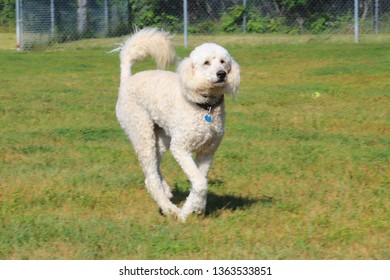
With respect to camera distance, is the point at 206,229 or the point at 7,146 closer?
the point at 206,229

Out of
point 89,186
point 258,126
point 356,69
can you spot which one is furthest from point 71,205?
point 356,69

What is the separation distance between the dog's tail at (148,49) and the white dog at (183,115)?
439mm

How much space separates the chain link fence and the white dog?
19.1 metres

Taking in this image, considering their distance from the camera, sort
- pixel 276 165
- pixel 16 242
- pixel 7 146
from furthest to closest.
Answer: pixel 7 146 → pixel 276 165 → pixel 16 242

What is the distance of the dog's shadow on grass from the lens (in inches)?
307

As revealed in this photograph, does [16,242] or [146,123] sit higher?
[146,123]

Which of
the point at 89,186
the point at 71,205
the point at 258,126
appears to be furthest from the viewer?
the point at 258,126

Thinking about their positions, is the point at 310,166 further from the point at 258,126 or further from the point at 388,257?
the point at 388,257

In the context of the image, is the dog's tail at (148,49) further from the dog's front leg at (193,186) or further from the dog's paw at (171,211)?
the dog's paw at (171,211)

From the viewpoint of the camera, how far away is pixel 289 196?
26.8 ft

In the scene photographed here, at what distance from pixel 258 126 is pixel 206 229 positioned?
5263 mm

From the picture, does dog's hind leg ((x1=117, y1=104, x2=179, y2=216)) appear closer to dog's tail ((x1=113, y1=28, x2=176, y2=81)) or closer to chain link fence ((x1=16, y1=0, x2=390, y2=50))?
dog's tail ((x1=113, y1=28, x2=176, y2=81))

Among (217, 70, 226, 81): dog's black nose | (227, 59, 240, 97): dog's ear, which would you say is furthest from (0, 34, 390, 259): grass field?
(217, 70, 226, 81): dog's black nose

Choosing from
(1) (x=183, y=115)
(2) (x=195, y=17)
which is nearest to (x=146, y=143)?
(1) (x=183, y=115)
